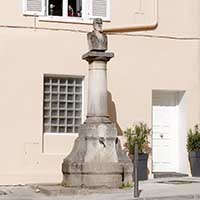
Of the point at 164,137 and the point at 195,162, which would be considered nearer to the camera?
the point at 195,162

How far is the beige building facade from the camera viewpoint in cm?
1659

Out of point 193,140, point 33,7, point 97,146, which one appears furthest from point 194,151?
point 33,7

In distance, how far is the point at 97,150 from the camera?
575 inches

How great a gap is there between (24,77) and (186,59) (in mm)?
4569

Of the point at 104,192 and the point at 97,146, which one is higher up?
the point at 97,146

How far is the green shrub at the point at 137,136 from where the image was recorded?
1702 centimetres

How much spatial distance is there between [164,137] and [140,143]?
1.57 m

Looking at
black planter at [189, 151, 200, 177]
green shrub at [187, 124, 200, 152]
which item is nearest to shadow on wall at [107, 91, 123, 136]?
green shrub at [187, 124, 200, 152]

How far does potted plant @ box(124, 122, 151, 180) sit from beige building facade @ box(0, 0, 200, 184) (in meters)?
0.32

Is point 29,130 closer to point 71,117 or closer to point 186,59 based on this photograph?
point 71,117

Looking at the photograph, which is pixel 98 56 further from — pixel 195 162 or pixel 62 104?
pixel 195 162

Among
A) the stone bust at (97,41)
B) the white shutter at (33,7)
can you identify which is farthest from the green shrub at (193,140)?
the white shutter at (33,7)

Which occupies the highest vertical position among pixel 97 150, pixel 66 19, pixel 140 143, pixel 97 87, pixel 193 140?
pixel 66 19

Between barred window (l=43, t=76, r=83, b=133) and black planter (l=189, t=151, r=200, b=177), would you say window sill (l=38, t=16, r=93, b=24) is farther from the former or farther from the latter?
black planter (l=189, t=151, r=200, b=177)
